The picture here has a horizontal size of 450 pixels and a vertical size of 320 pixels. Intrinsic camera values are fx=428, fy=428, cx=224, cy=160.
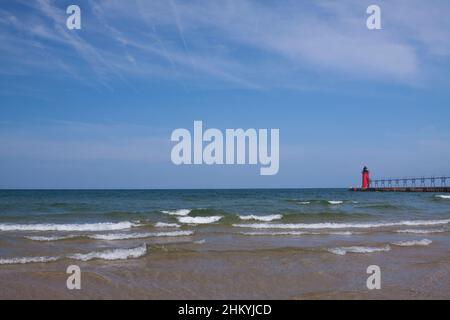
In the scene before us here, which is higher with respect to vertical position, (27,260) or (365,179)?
(27,260)

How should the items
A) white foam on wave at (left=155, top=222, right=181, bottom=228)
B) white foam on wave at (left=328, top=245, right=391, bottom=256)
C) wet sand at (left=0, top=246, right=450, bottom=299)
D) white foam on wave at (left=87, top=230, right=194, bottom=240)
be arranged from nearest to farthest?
wet sand at (left=0, top=246, right=450, bottom=299) → white foam on wave at (left=328, top=245, right=391, bottom=256) → white foam on wave at (left=87, top=230, right=194, bottom=240) → white foam on wave at (left=155, top=222, right=181, bottom=228)

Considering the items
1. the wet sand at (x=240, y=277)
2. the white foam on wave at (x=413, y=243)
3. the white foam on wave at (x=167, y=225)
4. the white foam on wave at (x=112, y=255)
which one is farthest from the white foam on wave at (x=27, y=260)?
the white foam on wave at (x=413, y=243)

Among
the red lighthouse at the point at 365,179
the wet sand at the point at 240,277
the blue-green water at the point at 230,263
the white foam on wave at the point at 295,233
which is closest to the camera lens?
the wet sand at the point at 240,277

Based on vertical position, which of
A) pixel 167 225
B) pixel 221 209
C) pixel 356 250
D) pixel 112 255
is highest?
pixel 112 255

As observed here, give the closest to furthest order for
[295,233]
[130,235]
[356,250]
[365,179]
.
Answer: [356,250]
[130,235]
[295,233]
[365,179]

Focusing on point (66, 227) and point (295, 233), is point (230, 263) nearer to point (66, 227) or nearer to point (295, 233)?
point (295, 233)

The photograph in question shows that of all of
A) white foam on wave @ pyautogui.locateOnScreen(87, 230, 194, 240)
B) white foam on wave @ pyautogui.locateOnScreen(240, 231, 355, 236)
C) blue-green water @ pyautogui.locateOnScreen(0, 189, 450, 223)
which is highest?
white foam on wave @ pyautogui.locateOnScreen(87, 230, 194, 240)

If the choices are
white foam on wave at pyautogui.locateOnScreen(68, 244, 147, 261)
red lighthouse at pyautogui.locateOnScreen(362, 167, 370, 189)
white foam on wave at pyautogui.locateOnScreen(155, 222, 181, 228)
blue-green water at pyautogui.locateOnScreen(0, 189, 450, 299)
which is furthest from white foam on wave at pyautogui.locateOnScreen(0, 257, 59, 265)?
red lighthouse at pyautogui.locateOnScreen(362, 167, 370, 189)

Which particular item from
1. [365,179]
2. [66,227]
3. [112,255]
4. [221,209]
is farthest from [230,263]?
[365,179]

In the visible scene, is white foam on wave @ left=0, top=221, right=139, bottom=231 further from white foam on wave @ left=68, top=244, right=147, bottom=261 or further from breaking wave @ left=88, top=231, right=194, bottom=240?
white foam on wave @ left=68, top=244, right=147, bottom=261

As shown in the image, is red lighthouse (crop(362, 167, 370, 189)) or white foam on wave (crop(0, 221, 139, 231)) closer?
white foam on wave (crop(0, 221, 139, 231))

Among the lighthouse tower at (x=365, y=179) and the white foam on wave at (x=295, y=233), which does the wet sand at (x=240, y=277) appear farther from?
the lighthouse tower at (x=365, y=179)

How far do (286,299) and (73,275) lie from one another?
488cm
